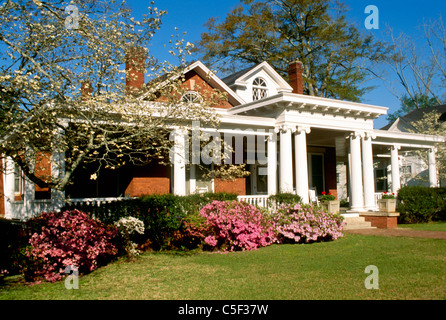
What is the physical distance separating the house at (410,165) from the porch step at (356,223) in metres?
8.19

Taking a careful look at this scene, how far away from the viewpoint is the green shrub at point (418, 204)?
56.3ft

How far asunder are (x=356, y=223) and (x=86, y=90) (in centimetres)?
1116

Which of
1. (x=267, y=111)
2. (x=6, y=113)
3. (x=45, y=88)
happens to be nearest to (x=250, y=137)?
(x=267, y=111)

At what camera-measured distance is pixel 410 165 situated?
106 feet

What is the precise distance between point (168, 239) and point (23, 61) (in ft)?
18.1

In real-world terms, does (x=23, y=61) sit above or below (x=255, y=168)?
above

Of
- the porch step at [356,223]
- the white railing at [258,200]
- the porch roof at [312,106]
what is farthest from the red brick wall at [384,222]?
the white railing at [258,200]

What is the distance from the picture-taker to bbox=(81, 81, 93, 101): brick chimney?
8984 mm

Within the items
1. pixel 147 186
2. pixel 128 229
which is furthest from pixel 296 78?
pixel 128 229

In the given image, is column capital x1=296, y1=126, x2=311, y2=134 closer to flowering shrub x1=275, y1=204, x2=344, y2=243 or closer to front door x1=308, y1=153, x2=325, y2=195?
flowering shrub x1=275, y1=204, x2=344, y2=243

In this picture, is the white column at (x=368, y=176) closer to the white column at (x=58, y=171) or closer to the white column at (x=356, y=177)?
the white column at (x=356, y=177)

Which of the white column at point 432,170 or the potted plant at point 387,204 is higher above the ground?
the white column at point 432,170
